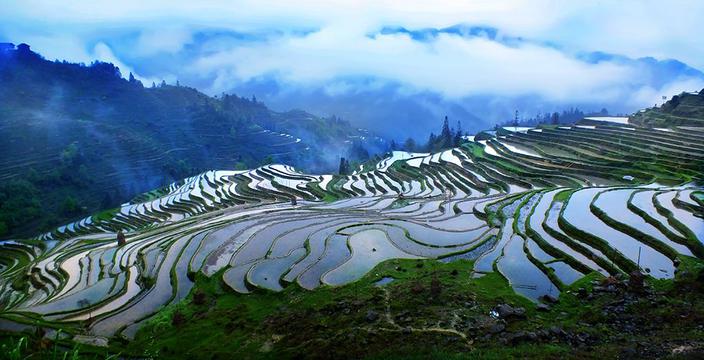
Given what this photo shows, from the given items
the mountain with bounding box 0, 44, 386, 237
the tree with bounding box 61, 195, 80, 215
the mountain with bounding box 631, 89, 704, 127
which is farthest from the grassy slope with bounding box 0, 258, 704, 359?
the tree with bounding box 61, 195, 80, 215

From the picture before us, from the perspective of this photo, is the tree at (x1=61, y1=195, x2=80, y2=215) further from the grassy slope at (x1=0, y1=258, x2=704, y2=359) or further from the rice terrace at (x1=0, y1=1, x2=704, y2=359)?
the grassy slope at (x1=0, y1=258, x2=704, y2=359)

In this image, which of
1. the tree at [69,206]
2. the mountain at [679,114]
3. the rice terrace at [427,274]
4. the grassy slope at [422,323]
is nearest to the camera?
the grassy slope at [422,323]

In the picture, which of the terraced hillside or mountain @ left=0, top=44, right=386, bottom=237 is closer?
the terraced hillside

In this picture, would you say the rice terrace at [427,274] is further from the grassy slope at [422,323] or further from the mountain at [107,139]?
the mountain at [107,139]

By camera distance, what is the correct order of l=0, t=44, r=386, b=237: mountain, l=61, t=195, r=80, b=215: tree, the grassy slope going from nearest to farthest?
1. the grassy slope
2. l=61, t=195, r=80, b=215: tree
3. l=0, t=44, r=386, b=237: mountain

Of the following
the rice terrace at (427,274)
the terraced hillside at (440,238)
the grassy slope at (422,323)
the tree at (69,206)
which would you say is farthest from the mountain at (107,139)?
the grassy slope at (422,323)

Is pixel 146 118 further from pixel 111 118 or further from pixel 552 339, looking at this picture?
pixel 552 339
